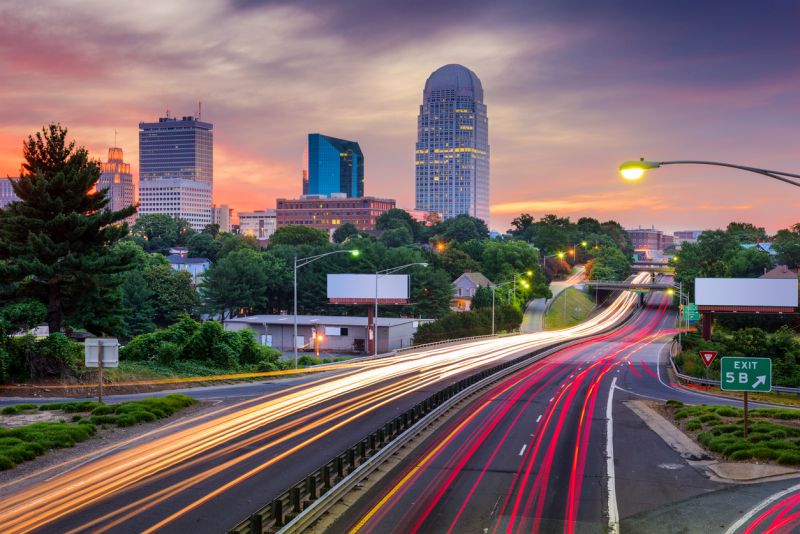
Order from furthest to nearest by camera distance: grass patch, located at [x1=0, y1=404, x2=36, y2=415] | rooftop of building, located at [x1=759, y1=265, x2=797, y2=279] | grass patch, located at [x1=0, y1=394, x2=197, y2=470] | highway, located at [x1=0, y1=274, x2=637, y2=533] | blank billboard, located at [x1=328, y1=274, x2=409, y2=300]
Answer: rooftop of building, located at [x1=759, y1=265, x2=797, y2=279] → blank billboard, located at [x1=328, y1=274, x2=409, y2=300] → grass patch, located at [x1=0, y1=404, x2=36, y2=415] → grass patch, located at [x1=0, y1=394, x2=197, y2=470] → highway, located at [x1=0, y1=274, x2=637, y2=533]

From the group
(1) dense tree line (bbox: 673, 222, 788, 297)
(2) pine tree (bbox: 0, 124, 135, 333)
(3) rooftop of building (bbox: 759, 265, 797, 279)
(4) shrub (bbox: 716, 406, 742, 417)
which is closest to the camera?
(4) shrub (bbox: 716, 406, 742, 417)

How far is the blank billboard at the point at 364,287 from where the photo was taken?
8819 centimetres

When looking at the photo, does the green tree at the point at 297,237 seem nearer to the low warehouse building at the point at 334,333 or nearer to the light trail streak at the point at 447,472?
the low warehouse building at the point at 334,333

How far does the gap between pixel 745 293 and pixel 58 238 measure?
269 ft

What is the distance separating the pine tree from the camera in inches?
1678

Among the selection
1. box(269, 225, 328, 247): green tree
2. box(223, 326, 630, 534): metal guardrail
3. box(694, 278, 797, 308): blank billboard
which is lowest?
box(223, 326, 630, 534): metal guardrail

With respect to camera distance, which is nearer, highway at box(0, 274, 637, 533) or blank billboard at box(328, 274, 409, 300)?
highway at box(0, 274, 637, 533)

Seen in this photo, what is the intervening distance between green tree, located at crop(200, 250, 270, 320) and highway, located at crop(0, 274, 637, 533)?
232ft

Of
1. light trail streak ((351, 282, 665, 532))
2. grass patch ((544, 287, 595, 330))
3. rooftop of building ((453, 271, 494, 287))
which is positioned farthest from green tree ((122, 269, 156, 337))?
rooftop of building ((453, 271, 494, 287))

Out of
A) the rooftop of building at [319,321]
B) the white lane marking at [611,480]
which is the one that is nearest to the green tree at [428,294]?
the rooftop of building at [319,321]

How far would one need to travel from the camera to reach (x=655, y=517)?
64.4 ft

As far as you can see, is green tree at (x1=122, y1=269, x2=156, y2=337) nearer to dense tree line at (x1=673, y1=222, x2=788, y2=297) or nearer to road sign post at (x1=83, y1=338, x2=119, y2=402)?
road sign post at (x1=83, y1=338, x2=119, y2=402)

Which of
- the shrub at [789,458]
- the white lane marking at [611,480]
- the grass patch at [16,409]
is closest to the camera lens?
the white lane marking at [611,480]

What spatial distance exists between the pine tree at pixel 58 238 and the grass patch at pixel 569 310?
321 ft
